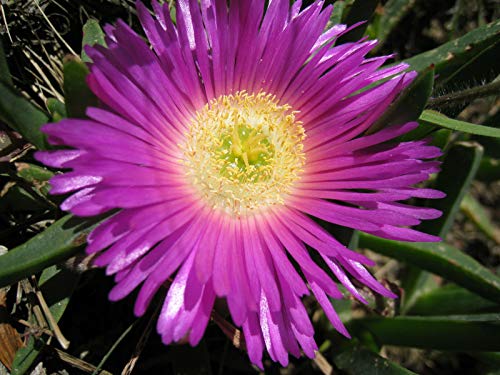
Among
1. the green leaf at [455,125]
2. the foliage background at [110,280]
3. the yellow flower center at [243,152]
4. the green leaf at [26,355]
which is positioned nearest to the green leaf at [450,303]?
the foliage background at [110,280]

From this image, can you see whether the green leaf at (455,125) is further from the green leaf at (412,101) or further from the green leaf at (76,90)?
the green leaf at (76,90)

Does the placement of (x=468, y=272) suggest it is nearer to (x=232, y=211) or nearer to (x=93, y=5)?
(x=232, y=211)

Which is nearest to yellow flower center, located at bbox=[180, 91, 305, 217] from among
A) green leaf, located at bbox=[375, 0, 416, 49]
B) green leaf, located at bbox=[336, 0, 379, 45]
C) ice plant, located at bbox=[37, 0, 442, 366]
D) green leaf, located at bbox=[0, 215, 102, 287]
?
ice plant, located at bbox=[37, 0, 442, 366]

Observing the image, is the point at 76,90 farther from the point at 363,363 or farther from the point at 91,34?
the point at 363,363

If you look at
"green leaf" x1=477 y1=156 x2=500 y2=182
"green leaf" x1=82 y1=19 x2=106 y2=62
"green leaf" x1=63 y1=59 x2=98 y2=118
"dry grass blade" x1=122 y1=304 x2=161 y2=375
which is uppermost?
"green leaf" x1=82 y1=19 x2=106 y2=62

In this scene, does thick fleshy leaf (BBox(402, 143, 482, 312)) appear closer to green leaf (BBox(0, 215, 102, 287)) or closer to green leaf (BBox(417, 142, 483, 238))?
green leaf (BBox(417, 142, 483, 238))

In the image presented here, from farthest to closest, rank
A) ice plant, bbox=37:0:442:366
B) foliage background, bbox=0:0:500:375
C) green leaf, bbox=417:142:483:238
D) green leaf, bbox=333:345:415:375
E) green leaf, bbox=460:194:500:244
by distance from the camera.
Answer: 1. green leaf, bbox=460:194:500:244
2. green leaf, bbox=417:142:483:238
3. green leaf, bbox=333:345:415:375
4. foliage background, bbox=0:0:500:375
5. ice plant, bbox=37:0:442:366

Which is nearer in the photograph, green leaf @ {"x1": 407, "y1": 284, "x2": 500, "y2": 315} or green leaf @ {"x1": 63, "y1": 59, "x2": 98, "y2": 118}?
green leaf @ {"x1": 63, "y1": 59, "x2": 98, "y2": 118}
